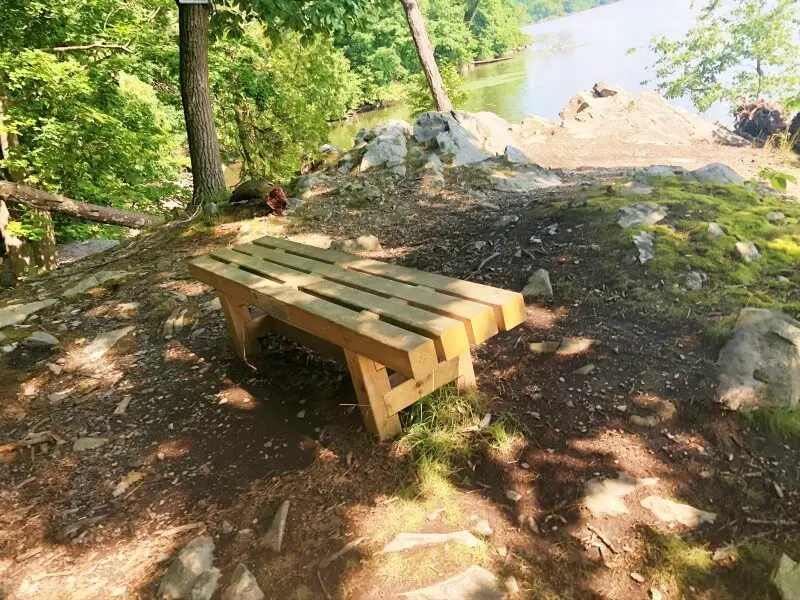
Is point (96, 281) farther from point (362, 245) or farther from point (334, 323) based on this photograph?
point (334, 323)

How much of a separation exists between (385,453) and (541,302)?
5.38 feet

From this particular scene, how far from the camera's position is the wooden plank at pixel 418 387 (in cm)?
247

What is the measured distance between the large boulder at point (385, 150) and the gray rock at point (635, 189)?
141 inches

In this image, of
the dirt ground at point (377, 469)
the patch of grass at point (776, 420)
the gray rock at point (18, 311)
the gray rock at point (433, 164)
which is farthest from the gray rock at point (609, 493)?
the gray rock at point (433, 164)

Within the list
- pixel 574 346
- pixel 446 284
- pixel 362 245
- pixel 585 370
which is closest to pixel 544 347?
pixel 574 346

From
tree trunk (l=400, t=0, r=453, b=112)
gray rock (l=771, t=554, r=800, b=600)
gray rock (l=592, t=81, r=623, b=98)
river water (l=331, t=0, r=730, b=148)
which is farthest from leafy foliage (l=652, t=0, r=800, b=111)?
gray rock (l=771, t=554, r=800, b=600)

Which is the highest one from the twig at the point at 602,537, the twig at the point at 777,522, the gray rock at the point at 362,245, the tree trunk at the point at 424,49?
the tree trunk at the point at 424,49

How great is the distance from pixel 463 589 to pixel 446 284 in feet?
4.17

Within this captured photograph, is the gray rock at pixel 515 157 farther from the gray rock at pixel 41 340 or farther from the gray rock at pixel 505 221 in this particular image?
the gray rock at pixel 41 340

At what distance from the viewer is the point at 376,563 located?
1.94 meters

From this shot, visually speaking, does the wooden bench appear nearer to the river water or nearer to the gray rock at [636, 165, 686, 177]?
the gray rock at [636, 165, 686, 177]

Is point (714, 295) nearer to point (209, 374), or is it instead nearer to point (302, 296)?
point (302, 296)

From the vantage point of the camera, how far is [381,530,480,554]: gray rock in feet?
6.52

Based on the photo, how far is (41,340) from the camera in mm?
3854
